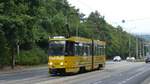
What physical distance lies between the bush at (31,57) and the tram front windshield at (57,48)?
26.3 metres

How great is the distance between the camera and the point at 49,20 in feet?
265

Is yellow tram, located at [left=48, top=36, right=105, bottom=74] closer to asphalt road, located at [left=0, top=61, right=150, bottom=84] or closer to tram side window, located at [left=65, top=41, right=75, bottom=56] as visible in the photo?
tram side window, located at [left=65, top=41, right=75, bottom=56]

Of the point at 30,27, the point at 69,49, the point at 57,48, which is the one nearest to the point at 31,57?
the point at 30,27

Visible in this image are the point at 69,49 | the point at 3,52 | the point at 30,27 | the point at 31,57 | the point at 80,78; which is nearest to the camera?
the point at 80,78

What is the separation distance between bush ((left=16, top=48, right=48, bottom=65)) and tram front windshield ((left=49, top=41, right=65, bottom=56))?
26315 millimetres

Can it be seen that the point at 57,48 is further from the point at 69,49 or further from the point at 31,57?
the point at 31,57

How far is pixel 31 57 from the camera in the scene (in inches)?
2653

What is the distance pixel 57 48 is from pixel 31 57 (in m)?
31.1

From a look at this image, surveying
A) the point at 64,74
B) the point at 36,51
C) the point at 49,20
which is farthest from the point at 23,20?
the point at 49,20

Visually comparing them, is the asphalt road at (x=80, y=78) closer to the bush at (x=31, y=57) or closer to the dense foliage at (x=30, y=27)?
the dense foliage at (x=30, y=27)

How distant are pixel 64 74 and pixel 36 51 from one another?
35.8m

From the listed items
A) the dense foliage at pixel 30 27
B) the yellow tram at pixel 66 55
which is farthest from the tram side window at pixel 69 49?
the dense foliage at pixel 30 27

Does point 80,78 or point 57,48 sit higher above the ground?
point 57,48

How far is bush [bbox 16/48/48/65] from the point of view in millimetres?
64125
